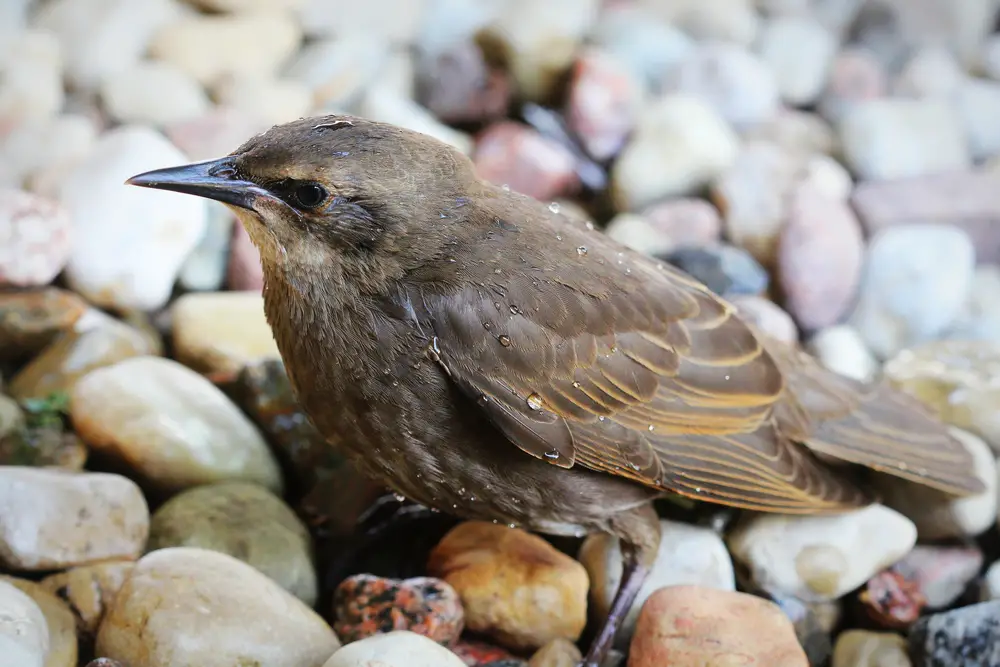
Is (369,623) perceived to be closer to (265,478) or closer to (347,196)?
(265,478)

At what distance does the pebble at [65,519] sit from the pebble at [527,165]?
162 centimetres

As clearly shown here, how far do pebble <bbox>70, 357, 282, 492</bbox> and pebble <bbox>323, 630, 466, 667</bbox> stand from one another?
69 centimetres

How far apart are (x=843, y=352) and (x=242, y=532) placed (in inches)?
70.0

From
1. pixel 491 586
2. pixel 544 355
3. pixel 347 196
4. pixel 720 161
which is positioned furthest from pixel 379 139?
pixel 720 161

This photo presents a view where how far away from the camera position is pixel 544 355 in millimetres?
1880

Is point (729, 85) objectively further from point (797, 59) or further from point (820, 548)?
point (820, 548)

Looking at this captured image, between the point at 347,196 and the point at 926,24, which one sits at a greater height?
the point at 926,24

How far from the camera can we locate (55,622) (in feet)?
5.79

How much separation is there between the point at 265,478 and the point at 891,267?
1.97m

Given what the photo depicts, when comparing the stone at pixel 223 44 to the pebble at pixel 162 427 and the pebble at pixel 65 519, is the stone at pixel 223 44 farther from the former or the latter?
the pebble at pixel 65 519

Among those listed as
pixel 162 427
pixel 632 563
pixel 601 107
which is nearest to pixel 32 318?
pixel 162 427

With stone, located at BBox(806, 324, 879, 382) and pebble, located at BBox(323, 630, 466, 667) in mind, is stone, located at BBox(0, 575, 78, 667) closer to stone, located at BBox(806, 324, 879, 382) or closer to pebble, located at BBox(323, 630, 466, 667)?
pebble, located at BBox(323, 630, 466, 667)

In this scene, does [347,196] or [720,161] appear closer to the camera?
[347,196]

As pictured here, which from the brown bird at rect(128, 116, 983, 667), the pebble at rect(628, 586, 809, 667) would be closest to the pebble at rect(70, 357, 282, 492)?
the brown bird at rect(128, 116, 983, 667)
